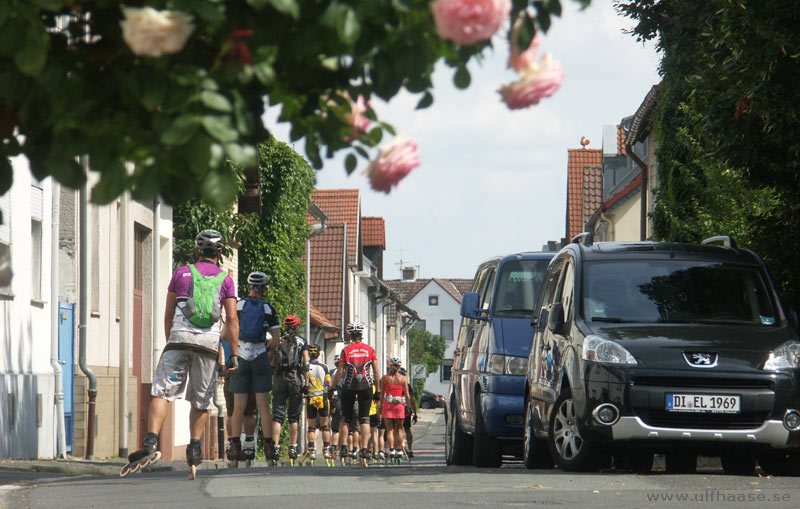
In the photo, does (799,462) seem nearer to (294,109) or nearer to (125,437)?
(294,109)

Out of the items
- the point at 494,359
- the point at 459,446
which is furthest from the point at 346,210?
the point at 494,359

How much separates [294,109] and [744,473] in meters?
8.98

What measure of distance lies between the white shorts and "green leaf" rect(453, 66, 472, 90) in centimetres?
700

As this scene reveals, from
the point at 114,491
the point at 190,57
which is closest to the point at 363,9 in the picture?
the point at 190,57

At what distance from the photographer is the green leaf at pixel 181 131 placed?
2936 mm

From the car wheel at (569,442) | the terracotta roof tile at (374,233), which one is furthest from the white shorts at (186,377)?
the terracotta roof tile at (374,233)

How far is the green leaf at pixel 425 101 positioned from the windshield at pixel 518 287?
35.6 feet

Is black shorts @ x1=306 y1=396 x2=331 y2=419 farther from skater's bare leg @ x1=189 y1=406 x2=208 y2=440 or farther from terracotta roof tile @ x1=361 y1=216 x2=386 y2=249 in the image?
terracotta roof tile @ x1=361 y1=216 x2=386 y2=249

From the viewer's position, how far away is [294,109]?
11.2ft

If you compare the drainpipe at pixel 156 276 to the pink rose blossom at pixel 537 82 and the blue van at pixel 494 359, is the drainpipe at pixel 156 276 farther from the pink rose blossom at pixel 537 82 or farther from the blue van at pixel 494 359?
the pink rose blossom at pixel 537 82

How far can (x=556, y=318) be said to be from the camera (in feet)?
36.3

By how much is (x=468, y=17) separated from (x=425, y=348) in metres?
108

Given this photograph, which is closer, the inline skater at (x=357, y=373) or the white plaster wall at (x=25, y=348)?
the white plaster wall at (x=25, y=348)

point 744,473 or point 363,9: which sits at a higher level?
point 363,9
